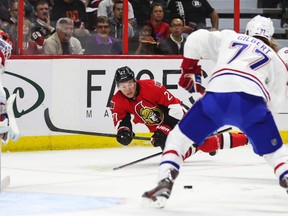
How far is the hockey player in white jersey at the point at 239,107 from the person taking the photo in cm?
529

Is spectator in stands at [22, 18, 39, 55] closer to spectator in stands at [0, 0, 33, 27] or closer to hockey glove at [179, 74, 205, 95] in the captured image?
spectator in stands at [0, 0, 33, 27]

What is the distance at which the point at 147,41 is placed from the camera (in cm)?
921

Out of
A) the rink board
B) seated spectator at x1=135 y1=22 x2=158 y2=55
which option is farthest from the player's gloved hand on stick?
seated spectator at x1=135 y1=22 x2=158 y2=55

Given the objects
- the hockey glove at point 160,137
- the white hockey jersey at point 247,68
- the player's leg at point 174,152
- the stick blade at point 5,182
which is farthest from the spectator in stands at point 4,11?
the player's leg at point 174,152

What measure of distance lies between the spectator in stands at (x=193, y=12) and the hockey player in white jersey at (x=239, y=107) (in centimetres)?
393

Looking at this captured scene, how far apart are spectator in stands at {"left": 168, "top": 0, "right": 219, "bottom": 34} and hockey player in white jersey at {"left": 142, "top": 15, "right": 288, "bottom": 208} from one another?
3.93 metres

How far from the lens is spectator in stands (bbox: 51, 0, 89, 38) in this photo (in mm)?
8727

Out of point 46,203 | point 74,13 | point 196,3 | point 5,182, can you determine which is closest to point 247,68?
point 46,203

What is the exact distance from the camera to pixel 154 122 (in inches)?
299

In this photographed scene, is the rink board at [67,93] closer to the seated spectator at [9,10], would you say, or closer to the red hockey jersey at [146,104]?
the seated spectator at [9,10]

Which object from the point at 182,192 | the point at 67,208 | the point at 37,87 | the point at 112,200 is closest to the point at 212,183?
the point at 182,192

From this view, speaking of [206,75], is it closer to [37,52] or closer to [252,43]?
[37,52]

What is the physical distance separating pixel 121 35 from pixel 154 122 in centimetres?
174

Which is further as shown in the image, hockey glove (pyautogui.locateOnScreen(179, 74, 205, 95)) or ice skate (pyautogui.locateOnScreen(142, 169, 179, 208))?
hockey glove (pyautogui.locateOnScreen(179, 74, 205, 95))
